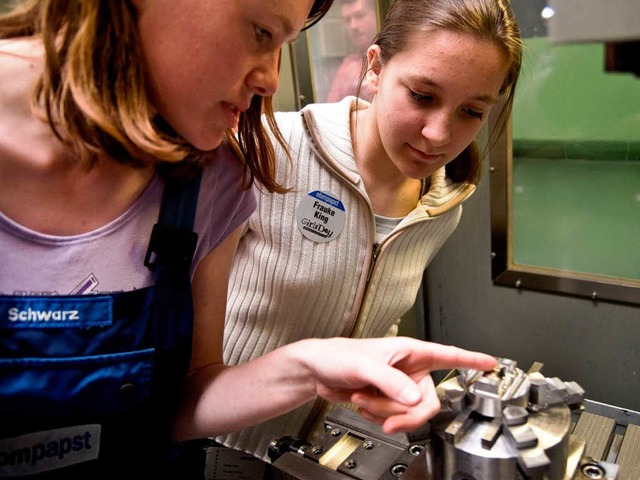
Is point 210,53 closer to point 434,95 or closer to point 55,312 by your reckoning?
point 55,312

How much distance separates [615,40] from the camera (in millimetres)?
407

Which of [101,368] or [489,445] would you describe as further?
[101,368]

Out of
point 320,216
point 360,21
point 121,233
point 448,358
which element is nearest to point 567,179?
point 360,21

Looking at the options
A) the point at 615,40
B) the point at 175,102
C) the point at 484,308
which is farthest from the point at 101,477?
the point at 484,308

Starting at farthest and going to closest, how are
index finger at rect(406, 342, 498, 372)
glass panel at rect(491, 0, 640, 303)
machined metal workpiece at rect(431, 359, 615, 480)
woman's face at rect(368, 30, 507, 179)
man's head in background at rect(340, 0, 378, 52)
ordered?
man's head in background at rect(340, 0, 378, 52)
glass panel at rect(491, 0, 640, 303)
woman's face at rect(368, 30, 507, 179)
index finger at rect(406, 342, 498, 372)
machined metal workpiece at rect(431, 359, 615, 480)

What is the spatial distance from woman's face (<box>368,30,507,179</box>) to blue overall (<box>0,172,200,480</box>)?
50 cm

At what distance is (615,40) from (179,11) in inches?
19.6

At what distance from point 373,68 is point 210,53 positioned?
0.67m

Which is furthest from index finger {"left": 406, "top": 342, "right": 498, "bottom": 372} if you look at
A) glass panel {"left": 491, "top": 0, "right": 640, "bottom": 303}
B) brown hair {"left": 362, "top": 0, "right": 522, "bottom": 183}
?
glass panel {"left": 491, "top": 0, "right": 640, "bottom": 303}

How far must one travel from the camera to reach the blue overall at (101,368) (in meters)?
0.71

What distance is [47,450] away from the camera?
746mm

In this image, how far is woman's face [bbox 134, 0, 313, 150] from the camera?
2.27 ft

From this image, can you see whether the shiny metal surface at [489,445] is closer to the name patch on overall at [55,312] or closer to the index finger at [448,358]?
the index finger at [448,358]

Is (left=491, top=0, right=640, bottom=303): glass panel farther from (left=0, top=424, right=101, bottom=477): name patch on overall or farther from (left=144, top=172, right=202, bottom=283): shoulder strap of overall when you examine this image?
(left=0, top=424, right=101, bottom=477): name patch on overall
